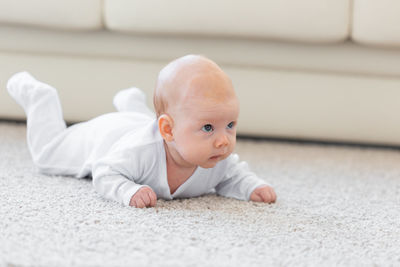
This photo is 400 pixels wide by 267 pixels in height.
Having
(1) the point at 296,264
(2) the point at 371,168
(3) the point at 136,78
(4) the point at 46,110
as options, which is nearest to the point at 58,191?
(4) the point at 46,110

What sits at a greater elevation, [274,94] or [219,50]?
[219,50]

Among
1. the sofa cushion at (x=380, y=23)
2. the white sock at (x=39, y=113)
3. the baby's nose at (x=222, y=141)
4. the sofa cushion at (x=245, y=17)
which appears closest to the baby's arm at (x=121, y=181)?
the baby's nose at (x=222, y=141)

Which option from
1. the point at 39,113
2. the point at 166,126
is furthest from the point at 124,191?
the point at 39,113

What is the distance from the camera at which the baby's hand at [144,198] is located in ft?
3.03

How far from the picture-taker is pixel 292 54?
1461mm

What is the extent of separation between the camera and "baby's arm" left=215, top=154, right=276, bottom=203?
103 centimetres

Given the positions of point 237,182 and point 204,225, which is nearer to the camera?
point 204,225

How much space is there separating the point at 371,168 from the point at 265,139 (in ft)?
1.15

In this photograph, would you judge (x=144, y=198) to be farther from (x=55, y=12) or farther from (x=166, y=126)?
(x=55, y=12)

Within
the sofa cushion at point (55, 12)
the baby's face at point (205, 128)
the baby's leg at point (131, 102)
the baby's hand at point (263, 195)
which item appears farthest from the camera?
the sofa cushion at point (55, 12)

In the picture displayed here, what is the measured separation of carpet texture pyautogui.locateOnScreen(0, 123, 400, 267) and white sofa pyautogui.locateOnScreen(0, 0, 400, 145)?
0.95 feet

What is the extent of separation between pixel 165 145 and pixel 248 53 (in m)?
0.54

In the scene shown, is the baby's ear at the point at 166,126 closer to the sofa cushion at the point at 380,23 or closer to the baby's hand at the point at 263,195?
the baby's hand at the point at 263,195

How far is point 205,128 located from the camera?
926 millimetres
